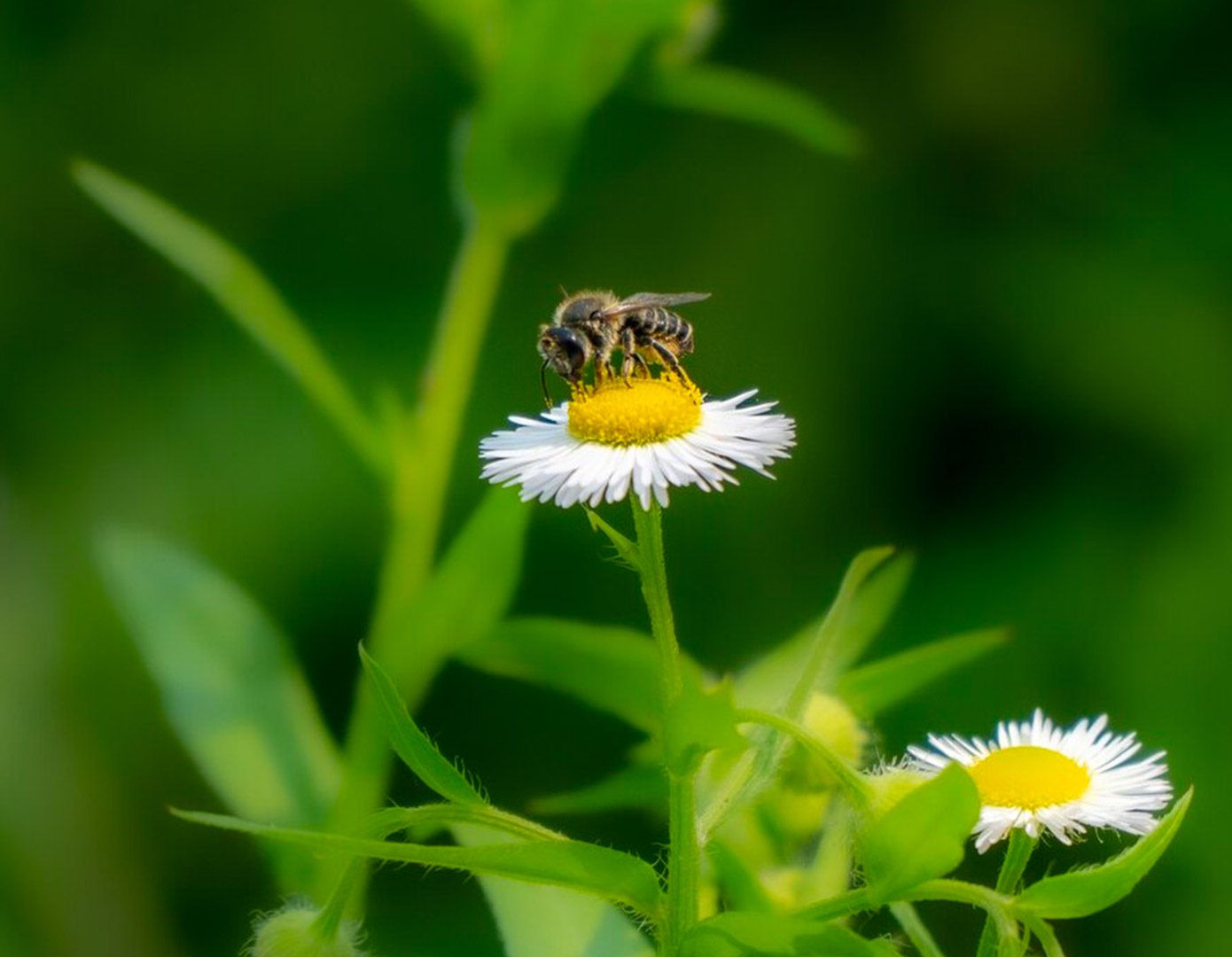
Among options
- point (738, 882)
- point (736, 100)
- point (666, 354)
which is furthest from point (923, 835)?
point (736, 100)

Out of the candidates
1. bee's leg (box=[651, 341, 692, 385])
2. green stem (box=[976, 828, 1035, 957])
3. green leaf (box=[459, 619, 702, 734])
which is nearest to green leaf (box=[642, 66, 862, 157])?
A: bee's leg (box=[651, 341, 692, 385])

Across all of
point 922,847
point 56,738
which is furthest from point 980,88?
point 922,847

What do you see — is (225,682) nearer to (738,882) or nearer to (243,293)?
(243,293)

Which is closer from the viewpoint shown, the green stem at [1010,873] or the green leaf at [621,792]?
the green stem at [1010,873]

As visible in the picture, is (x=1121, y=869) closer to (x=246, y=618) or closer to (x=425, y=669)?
(x=425, y=669)

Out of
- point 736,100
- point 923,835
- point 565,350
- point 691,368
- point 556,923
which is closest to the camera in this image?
point 923,835

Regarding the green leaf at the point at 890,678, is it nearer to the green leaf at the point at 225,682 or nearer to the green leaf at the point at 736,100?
the green leaf at the point at 225,682

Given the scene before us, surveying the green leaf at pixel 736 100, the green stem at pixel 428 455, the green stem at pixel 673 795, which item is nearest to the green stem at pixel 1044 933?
the green stem at pixel 673 795
